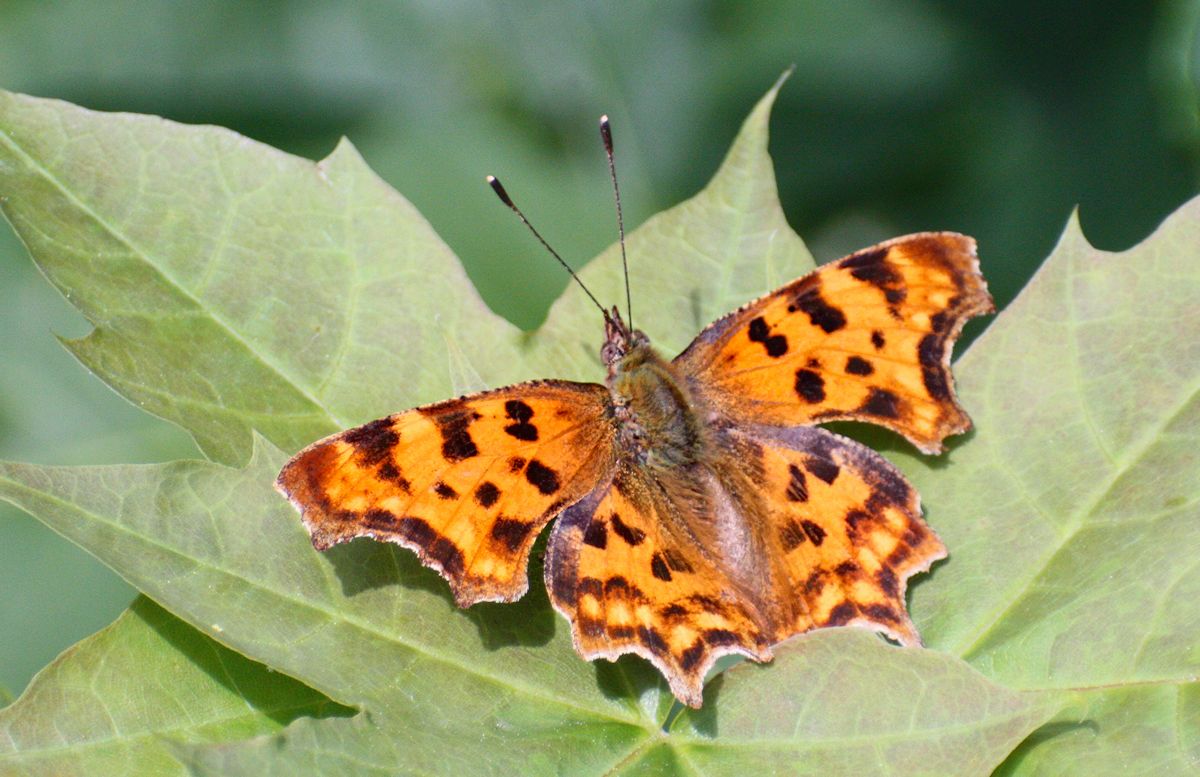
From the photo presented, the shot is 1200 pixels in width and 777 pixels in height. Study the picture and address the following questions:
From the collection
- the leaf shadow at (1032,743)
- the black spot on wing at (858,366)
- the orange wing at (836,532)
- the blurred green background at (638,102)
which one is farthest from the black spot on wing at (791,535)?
the blurred green background at (638,102)

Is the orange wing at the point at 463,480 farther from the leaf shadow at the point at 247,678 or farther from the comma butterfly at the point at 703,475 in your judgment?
the leaf shadow at the point at 247,678

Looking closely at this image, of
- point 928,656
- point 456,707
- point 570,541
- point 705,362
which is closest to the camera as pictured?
point 928,656

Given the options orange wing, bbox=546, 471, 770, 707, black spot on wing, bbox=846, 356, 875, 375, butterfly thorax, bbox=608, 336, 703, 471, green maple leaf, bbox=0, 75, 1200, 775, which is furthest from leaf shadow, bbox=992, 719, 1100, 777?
butterfly thorax, bbox=608, 336, 703, 471

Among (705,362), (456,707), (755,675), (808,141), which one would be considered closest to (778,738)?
(755,675)

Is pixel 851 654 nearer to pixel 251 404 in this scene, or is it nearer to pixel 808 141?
pixel 251 404

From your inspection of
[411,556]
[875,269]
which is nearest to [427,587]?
[411,556]

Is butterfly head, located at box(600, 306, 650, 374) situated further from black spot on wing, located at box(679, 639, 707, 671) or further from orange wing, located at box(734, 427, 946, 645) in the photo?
black spot on wing, located at box(679, 639, 707, 671)
